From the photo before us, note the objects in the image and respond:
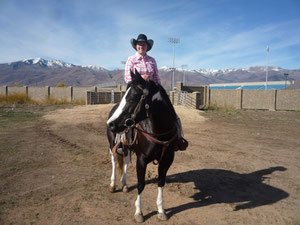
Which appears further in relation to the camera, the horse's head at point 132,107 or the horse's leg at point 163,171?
the horse's leg at point 163,171

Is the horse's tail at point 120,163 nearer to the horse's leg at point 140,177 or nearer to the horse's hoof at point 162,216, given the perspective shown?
the horse's leg at point 140,177

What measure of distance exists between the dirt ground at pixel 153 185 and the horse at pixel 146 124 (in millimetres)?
685

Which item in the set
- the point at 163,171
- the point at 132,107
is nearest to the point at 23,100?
the point at 163,171

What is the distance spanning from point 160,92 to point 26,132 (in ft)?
27.1

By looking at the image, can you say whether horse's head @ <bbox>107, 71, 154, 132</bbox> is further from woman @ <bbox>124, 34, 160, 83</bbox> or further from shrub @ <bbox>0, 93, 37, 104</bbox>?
shrub @ <bbox>0, 93, 37, 104</bbox>

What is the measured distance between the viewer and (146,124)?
2916mm

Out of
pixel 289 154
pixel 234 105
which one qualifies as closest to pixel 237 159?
pixel 289 154

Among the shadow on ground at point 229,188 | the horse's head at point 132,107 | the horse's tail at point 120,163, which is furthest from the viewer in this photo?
the horse's tail at point 120,163

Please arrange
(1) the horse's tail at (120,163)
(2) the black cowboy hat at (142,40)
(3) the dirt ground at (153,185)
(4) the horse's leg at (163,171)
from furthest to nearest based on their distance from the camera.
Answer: (1) the horse's tail at (120,163) < (2) the black cowboy hat at (142,40) < (3) the dirt ground at (153,185) < (4) the horse's leg at (163,171)

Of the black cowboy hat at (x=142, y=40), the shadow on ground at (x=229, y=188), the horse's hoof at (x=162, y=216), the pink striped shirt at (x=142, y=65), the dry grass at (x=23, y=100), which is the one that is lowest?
the shadow on ground at (x=229, y=188)

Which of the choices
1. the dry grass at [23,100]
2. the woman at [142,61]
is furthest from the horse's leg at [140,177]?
the dry grass at [23,100]

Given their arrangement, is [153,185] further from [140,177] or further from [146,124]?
[146,124]

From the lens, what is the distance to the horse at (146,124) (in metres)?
2.61

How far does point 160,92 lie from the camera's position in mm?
2834
